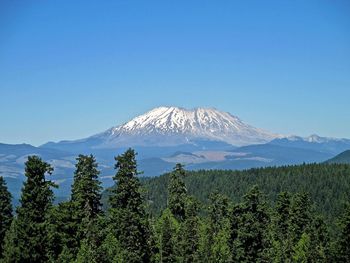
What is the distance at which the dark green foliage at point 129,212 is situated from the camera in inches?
1838

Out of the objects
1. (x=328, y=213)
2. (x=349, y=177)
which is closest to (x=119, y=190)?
(x=328, y=213)

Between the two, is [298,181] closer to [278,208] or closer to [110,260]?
[278,208]

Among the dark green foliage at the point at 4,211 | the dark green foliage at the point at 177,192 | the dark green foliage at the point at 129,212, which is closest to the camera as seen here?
the dark green foliage at the point at 129,212

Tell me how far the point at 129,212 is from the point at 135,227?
54.1 inches

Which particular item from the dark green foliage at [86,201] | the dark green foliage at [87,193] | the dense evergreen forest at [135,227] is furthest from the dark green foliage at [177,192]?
the dark green foliage at [87,193]

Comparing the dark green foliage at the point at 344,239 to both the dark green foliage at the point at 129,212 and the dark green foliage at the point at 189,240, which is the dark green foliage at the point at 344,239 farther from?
the dark green foliage at the point at 129,212

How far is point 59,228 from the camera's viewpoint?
160 ft

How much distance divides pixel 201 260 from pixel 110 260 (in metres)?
15.8

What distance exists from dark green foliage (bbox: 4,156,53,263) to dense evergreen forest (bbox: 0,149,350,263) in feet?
0.26

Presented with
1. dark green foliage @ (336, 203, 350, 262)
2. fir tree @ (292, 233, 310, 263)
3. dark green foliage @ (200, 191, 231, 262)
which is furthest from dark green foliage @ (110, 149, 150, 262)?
dark green foliage @ (336, 203, 350, 262)

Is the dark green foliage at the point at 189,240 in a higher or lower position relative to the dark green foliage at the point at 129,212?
lower

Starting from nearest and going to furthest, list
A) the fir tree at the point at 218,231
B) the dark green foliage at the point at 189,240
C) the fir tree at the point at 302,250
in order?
the fir tree at the point at 218,231
the dark green foliage at the point at 189,240
the fir tree at the point at 302,250

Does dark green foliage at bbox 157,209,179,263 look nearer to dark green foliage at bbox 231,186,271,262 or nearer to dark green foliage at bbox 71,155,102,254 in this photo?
dark green foliage at bbox 231,186,271,262

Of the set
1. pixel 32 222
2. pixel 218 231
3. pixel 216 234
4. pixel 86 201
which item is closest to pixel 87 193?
pixel 86 201
